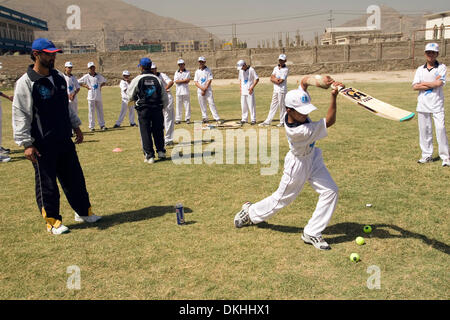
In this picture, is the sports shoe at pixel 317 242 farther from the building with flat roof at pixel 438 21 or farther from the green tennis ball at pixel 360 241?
the building with flat roof at pixel 438 21

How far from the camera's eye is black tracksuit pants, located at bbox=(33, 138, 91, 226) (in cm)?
553

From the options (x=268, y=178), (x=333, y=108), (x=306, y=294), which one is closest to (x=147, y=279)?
(x=306, y=294)

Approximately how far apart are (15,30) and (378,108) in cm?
6259

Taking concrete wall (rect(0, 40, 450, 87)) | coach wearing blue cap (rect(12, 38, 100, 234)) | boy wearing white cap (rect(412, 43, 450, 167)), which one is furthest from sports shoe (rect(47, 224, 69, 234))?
concrete wall (rect(0, 40, 450, 87))

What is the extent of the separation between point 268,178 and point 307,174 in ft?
10.3

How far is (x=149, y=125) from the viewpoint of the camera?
948 cm

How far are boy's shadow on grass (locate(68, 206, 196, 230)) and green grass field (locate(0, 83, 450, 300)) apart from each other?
0.11ft

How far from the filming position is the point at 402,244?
16.5 ft

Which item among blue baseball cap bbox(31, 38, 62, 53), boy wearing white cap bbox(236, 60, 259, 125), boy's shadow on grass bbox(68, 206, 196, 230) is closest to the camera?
blue baseball cap bbox(31, 38, 62, 53)

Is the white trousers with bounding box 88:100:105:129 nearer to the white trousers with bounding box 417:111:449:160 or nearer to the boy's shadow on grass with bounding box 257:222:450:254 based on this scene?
the boy's shadow on grass with bounding box 257:222:450:254

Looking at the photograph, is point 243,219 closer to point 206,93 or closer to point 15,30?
point 206,93

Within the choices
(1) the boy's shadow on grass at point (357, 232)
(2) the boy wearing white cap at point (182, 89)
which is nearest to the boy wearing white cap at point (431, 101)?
(1) the boy's shadow on grass at point (357, 232)

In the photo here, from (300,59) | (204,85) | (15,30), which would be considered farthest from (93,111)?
(15,30)

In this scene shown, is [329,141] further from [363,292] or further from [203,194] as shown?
[363,292]
